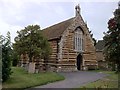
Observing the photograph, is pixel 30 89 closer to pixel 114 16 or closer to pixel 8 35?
pixel 8 35

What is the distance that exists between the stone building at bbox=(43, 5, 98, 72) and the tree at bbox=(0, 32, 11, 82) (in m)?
15.8

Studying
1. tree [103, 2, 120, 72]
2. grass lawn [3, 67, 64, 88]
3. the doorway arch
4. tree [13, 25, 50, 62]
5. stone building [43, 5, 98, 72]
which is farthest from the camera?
the doorway arch

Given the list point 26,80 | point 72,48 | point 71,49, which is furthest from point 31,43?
point 26,80

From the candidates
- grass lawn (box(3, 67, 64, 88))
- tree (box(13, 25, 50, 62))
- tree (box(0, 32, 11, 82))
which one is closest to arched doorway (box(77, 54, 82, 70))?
tree (box(13, 25, 50, 62))

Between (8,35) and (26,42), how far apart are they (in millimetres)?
9676

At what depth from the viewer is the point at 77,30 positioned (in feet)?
131

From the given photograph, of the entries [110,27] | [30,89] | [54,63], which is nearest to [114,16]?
[110,27]

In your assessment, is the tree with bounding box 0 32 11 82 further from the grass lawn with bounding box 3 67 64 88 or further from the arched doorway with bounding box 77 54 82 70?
the arched doorway with bounding box 77 54 82 70

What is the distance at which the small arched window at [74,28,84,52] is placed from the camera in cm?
3934

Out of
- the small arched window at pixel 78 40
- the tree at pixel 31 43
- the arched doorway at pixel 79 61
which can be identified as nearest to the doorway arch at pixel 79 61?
the arched doorway at pixel 79 61

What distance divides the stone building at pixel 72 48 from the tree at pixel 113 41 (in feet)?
60.7

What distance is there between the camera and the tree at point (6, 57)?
67.3 ft

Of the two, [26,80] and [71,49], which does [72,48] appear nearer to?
[71,49]

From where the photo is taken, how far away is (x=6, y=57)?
69.6ft
